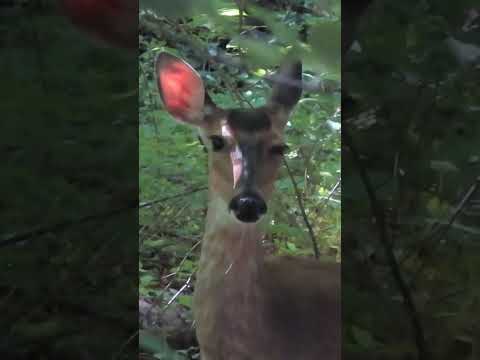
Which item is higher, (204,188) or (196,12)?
(196,12)

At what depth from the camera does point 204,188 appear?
1275mm

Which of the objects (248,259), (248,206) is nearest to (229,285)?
(248,259)

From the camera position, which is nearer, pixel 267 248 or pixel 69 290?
pixel 267 248

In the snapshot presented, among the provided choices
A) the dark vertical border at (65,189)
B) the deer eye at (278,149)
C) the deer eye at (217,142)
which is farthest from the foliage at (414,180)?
the dark vertical border at (65,189)

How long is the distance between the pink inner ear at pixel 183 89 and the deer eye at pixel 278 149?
14 cm

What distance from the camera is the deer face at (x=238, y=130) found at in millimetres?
1255

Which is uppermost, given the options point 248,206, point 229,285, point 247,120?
Answer: point 247,120

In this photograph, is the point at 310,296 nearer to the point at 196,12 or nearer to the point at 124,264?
the point at 124,264

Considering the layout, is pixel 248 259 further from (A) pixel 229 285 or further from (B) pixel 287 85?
(B) pixel 287 85

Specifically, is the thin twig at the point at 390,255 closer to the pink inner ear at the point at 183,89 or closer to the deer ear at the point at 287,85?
the deer ear at the point at 287,85

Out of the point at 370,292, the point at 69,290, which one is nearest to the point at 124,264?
the point at 69,290

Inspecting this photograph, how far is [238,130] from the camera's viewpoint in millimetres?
1261

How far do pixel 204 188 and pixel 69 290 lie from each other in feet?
1.16

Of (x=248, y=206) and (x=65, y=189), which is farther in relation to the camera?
(x=65, y=189)
